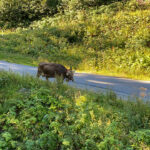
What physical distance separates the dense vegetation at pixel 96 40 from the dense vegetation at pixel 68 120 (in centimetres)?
629

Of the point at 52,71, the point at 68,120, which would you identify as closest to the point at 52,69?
the point at 52,71

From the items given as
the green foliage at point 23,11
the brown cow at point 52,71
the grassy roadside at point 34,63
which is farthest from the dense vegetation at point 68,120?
the green foliage at point 23,11

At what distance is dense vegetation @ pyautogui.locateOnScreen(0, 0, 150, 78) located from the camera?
1459 centimetres

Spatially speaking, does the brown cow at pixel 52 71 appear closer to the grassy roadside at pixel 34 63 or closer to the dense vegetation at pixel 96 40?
the grassy roadside at pixel 34 63

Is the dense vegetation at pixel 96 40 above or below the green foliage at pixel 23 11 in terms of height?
below

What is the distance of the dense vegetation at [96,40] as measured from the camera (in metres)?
14.6

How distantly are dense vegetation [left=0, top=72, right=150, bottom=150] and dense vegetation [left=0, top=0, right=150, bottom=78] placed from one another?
6.29 metres

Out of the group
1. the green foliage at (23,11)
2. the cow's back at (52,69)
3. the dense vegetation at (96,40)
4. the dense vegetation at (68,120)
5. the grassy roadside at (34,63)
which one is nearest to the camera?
the dense vegetation at (68,120)

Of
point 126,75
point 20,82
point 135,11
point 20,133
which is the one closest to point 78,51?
point 126,75

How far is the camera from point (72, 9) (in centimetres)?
2758

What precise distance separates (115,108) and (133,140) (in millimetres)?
1574

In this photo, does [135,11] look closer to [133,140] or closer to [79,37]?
[79,37]

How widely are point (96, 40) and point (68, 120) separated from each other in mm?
14217

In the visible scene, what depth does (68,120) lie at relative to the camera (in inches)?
247
